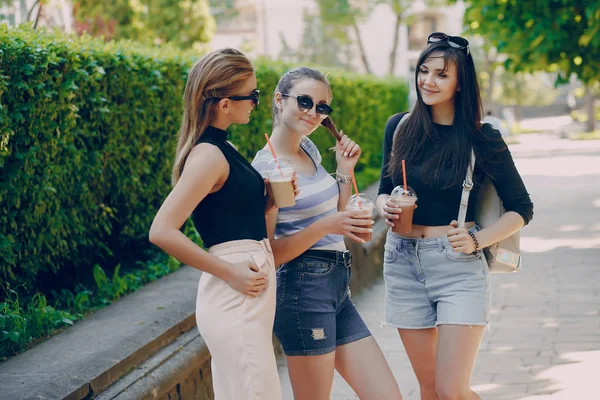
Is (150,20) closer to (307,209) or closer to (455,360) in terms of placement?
(307,209)

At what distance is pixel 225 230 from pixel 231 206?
0.30 feet

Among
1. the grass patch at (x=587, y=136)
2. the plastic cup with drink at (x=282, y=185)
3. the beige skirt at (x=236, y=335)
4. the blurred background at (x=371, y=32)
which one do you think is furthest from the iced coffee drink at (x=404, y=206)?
the grass patch at (x=587, y=136)

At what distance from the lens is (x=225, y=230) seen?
3.03 metres

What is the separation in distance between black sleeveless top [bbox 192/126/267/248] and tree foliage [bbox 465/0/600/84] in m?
7.34

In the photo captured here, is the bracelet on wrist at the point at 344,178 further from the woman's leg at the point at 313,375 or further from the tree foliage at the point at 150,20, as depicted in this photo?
the tree foliage at the point at 150,20

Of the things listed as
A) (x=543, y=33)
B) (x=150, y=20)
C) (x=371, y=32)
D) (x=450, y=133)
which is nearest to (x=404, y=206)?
(x=450, y=133)

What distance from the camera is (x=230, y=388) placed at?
2.97 m

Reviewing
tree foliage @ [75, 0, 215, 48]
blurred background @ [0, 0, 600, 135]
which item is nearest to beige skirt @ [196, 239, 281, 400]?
blurred background @ [0, 0, 600, 135]

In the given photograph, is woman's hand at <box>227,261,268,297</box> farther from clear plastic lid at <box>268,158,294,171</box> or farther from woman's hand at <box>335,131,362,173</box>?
woman's hand at <box>335,131,362,173</box>

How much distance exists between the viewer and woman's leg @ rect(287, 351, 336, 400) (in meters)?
3.45

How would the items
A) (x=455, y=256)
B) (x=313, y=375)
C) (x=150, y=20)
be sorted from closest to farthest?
1. (x=313, y=375)
2. (x=455, y=256)
3. (x=150, y=20)

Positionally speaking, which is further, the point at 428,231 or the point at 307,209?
the point at 428,231

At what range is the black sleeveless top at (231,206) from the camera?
3.01 m

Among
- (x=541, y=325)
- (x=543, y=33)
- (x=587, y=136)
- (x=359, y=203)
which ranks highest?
(x=543, y=33)
